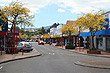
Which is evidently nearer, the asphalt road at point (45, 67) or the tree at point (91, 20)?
the asphalt road at point (45, 67)

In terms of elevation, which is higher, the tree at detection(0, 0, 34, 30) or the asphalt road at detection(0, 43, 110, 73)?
the tree at detection(0, 0, 34, 30)

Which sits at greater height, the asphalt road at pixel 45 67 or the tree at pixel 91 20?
the tree at pixel 91 20

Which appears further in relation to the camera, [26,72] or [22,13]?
[22,13]

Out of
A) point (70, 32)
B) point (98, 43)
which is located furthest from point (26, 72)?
point (70, 32)

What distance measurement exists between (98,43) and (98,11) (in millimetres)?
12026

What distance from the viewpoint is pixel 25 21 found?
27750 mm

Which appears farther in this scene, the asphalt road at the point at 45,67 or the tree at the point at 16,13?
the tree at the point at 16,13

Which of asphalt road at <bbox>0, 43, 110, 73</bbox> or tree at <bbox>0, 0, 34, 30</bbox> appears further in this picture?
tree at <bbox>0, 0, 34, 30</bbox>

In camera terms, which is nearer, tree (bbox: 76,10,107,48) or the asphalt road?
the asphalt road

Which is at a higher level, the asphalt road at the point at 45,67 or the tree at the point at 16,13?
the tree at the point at 16,13

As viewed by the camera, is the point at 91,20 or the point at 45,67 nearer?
the point at 45,67

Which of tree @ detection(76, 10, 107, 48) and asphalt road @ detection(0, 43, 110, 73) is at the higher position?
tree @ detection(76, 10, 107, 48)

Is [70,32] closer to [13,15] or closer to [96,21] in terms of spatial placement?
[96,21]

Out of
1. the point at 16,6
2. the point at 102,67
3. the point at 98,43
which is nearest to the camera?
the point at 102,67
